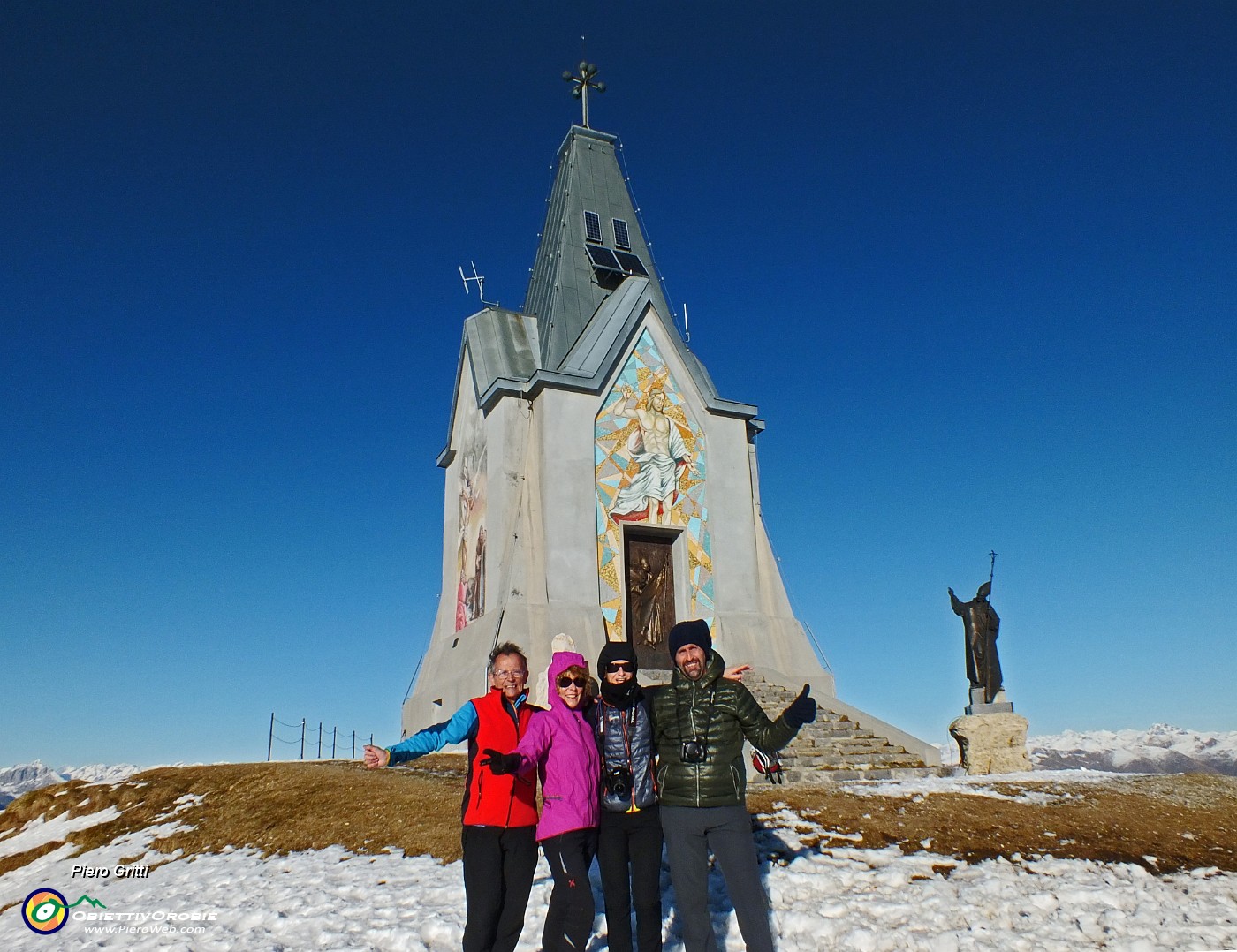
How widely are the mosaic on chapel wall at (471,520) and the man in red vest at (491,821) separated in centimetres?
1341

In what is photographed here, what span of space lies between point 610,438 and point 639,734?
14053 mm

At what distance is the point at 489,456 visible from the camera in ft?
61.7

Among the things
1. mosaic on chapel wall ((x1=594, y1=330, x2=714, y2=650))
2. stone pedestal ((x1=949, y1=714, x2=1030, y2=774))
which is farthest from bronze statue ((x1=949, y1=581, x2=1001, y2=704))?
mosaic on chapel wall ((x1=594, y1=330, x2=714, y2=650))

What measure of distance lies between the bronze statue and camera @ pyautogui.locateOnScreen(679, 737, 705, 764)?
10.5m

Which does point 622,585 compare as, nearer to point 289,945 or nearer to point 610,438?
point 610,438

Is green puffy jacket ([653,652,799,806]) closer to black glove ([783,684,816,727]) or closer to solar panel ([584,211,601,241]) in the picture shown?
black glove ([783,684,816,727])

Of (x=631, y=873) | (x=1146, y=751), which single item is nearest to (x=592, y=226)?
(x=631, y=873)

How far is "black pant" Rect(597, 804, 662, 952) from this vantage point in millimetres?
4469

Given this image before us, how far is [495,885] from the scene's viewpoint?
4543 mm

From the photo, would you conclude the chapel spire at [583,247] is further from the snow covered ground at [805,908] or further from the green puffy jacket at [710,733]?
the green puffy jacket at [710,733]

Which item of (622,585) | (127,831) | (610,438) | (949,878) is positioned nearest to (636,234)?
(610,438)

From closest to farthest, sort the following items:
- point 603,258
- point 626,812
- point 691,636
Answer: point 626,812 < point 691,636 < point 603,258

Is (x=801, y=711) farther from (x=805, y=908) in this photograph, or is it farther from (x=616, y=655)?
(x=805, y=908)

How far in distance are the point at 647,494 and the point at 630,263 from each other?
702cm
